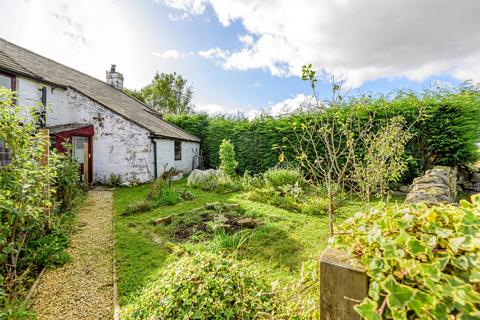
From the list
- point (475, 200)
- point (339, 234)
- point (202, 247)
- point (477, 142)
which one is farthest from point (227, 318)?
point (477, 142)

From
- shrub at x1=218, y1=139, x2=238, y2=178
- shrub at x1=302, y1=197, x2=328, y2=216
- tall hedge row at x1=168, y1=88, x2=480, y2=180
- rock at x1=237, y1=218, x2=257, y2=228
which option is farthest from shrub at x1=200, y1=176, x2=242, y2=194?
rock at x1=237, y1=218, x2=257, y2=228

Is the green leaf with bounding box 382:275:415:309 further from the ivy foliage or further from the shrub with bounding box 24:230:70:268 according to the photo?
the shrub with bounding box 24:230:70:268

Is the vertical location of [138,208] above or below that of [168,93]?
below

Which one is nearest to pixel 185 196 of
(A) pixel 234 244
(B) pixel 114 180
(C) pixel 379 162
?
(A) pixel 234 244

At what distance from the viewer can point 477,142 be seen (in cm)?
824

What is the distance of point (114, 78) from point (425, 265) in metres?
22.5

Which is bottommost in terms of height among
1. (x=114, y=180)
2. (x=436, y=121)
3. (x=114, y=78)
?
(x=114, y=180)

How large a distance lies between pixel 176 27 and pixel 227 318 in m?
10.2

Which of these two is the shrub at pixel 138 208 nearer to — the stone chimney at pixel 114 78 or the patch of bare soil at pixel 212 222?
the patch of bare soil at pixel 212 222

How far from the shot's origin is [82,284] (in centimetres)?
349

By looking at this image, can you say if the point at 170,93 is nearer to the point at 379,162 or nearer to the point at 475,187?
the point at 379,162

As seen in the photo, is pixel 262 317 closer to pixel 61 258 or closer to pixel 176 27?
pixel 61 258

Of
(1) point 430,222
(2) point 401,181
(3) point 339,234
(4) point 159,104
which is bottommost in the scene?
(2) point 401,181

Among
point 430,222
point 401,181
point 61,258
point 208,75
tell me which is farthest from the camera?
point 208,75
